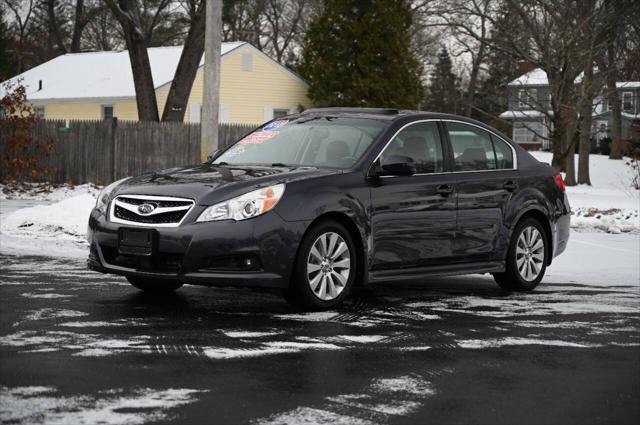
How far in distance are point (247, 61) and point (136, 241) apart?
36.2 m

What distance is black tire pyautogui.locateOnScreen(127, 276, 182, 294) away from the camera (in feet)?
31.5

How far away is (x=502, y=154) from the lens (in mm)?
10781

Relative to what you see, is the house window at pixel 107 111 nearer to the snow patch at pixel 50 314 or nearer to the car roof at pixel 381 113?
the car roof at pixel 381 113

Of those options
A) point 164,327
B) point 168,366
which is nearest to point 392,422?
point 168,366

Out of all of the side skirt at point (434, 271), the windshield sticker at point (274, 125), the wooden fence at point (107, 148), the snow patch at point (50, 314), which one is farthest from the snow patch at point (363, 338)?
the wooden fence at point (107, 148)

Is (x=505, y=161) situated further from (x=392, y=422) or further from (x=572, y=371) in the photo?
(x=392, y=422)

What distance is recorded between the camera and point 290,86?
4556cm

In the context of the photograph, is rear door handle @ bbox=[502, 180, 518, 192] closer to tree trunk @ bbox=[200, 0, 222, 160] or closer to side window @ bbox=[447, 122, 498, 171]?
side window @ bbox=[447, 122, 498, 171]

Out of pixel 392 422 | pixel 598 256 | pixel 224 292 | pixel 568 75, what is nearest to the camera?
pixel 392 422

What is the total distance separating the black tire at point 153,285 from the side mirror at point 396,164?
2.04 meters

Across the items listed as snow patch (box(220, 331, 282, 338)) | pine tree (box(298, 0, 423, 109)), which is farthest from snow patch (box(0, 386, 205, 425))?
pine tree (box(298, 0, 423, 109))

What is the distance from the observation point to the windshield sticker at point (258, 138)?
10195mm

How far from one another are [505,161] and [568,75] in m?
19.8

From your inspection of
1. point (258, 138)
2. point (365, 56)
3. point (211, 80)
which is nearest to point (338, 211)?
point (258, 138)
